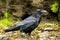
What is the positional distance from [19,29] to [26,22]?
0.24 m

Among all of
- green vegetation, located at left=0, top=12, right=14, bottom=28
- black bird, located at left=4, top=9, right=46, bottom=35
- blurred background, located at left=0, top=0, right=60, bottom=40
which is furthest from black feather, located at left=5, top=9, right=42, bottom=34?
blurred background, located at left=0, top=0, right=60, bottom=40

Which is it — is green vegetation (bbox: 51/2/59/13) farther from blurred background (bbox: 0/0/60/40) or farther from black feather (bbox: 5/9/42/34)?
black feather (bbox: 5/9/42/34)

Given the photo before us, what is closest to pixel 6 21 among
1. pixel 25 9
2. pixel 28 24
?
pixel 25 9

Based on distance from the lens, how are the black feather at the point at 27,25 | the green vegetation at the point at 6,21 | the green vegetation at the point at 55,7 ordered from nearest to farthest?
the black feather at the point at 27,25 → the green vegetation at the point at 6,21 → the green vegetation at the point at 55,7

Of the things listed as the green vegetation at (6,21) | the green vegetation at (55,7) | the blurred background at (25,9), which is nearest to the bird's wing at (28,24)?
the green vegetation at (6,21)

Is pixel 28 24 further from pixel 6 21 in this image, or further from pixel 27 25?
pixel 6 21

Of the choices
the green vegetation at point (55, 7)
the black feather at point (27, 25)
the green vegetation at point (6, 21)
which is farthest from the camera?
the green vegetation at point (55, 7)

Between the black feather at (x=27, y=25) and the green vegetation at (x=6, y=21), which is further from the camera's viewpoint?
the green vegetation at (x=6, y=21)

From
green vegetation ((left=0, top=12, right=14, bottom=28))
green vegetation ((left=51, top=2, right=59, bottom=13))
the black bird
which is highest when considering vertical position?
the black bird

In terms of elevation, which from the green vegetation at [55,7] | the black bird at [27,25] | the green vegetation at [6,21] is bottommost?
the green vegetation at [6,21]

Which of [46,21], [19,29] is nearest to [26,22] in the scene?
[19,29]

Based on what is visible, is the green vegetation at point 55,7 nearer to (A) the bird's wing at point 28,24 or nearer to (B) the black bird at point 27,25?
(B) the black bird at point 27,25

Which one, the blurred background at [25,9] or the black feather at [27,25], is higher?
the black feather at [27,25]

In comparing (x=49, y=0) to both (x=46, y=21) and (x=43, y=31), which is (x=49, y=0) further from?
(x=43, y=31)
